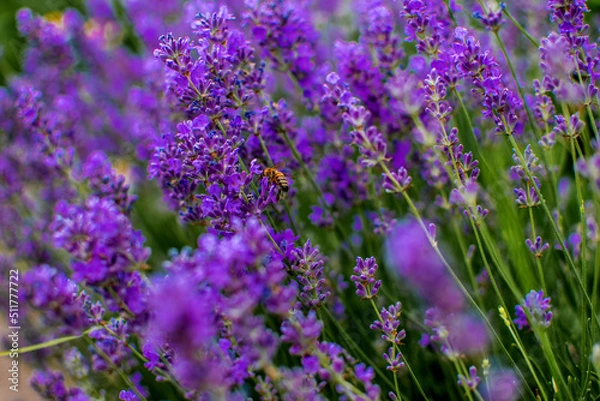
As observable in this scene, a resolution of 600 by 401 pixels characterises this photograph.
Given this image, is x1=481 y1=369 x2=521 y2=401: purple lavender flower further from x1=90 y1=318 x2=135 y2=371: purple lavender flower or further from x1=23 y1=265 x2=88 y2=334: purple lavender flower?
x1=23 y1=265 x2=88 y2=334: purple lavender flower

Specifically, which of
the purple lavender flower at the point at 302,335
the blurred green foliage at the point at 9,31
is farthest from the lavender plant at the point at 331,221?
the blurred green foliage at the point at 9,31

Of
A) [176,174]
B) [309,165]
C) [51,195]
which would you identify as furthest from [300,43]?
[51,195]

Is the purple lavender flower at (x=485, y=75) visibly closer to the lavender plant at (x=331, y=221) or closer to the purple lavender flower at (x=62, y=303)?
the lavender plant at (x=331, y=221)

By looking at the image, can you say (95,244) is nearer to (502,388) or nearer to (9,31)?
(502,388)

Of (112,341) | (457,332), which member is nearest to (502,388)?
(457,332)

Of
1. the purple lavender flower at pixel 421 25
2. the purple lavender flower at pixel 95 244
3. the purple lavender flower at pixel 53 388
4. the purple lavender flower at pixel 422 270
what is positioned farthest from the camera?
the purple lavender flower at pixel 53 388

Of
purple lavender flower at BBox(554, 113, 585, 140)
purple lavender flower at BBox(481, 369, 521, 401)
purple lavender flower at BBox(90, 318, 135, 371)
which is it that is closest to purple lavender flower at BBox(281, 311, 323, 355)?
purple lavender flower at BBox(481, 369, 521, 401)

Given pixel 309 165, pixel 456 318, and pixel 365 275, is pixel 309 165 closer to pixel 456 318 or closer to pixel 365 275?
pixel 365 275

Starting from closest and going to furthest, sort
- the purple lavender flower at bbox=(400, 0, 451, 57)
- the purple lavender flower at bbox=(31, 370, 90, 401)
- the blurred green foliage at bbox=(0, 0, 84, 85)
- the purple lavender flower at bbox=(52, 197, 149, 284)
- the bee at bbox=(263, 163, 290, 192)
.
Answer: the purple lavender flower at bbox=(52, 197, 149, 284) → the purple lavender flower at bbox=(400, 0, 451, 57) → the bee at bbox=(263, 163, 290, 192) → the purple lavender flower at bbox=(31, 370, 90, 401) → the blurred green foliage at bbox=(0, 0, 84, 85)
